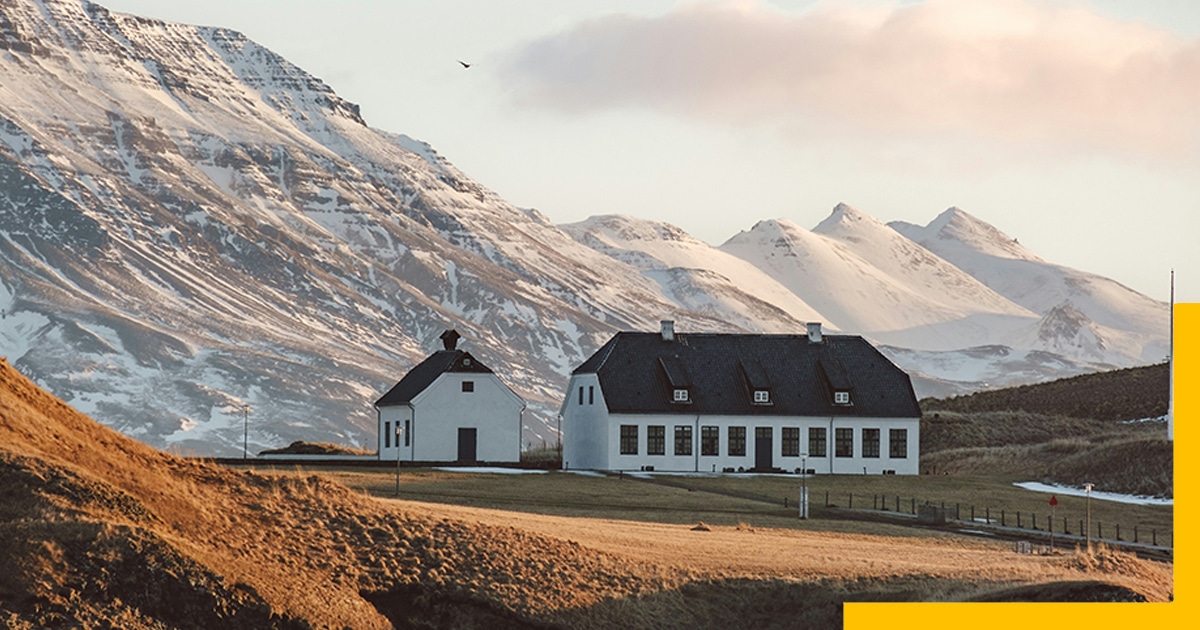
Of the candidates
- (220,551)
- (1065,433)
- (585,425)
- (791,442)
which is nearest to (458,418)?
(585,425)

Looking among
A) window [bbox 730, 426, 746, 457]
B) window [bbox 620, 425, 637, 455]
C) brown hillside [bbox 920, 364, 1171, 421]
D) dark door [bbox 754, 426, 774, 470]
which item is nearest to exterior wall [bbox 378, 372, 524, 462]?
window [bbox 620, 425, 637, 455]

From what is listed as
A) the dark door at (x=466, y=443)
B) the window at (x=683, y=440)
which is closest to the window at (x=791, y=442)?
the window at (x=683, y=440)

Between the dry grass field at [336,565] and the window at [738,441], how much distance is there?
47.3 m

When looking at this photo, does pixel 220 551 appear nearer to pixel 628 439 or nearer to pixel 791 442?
pixel 628 439

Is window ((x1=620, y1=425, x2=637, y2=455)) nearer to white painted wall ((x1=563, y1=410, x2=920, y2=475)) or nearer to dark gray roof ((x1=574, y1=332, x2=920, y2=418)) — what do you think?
white painted wall ((x1=563, y1=410, x2=920, y2=475))

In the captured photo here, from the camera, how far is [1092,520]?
65.2 m

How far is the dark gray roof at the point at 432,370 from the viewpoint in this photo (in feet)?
322

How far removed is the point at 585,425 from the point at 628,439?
5.48 meters

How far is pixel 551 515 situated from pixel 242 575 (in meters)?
22.6

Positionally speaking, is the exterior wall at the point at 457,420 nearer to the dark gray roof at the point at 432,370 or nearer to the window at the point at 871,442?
the dark gray roof at the point at 432,370

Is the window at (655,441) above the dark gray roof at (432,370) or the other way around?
the other way around

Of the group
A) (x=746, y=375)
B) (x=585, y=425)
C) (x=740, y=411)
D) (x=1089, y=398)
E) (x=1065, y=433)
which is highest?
(x=746, y=375)

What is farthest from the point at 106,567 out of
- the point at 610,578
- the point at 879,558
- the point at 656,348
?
the point at 656,348

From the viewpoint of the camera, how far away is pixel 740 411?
9369 cm
